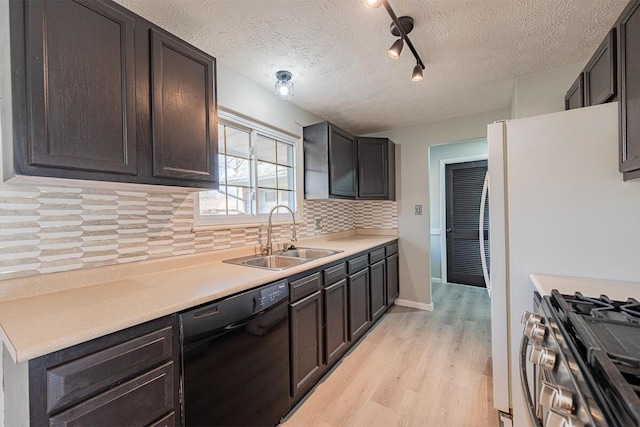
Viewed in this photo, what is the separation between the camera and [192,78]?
1.46 m

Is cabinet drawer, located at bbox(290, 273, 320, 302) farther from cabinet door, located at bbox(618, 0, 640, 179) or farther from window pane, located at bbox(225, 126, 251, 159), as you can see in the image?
cabinet door, located at bbox(618, 0, 640, 179)

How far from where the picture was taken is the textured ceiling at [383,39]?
145 cm

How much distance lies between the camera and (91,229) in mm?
1355

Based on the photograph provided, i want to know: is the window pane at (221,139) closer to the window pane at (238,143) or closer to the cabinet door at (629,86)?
the window pane at (238,143)

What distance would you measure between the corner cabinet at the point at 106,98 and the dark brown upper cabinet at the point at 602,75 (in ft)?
6.98

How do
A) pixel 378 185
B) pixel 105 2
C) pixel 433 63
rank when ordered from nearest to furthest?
pixel 105 2 → pixel 433 63 → pixel 378 185

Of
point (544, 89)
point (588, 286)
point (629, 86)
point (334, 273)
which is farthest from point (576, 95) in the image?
point (334, 273)

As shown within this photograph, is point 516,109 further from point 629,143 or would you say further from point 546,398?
point 546,398

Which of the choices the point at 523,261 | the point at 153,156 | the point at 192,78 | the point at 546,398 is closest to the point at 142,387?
the point at 153,156

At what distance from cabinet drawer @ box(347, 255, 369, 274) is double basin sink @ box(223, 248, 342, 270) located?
0.71 ft

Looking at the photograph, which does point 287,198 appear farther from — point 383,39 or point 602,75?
point 602,75

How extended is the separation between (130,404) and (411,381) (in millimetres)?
1781

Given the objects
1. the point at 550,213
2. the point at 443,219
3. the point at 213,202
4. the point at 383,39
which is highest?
the point at 383,39

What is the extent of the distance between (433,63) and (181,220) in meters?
2.14
